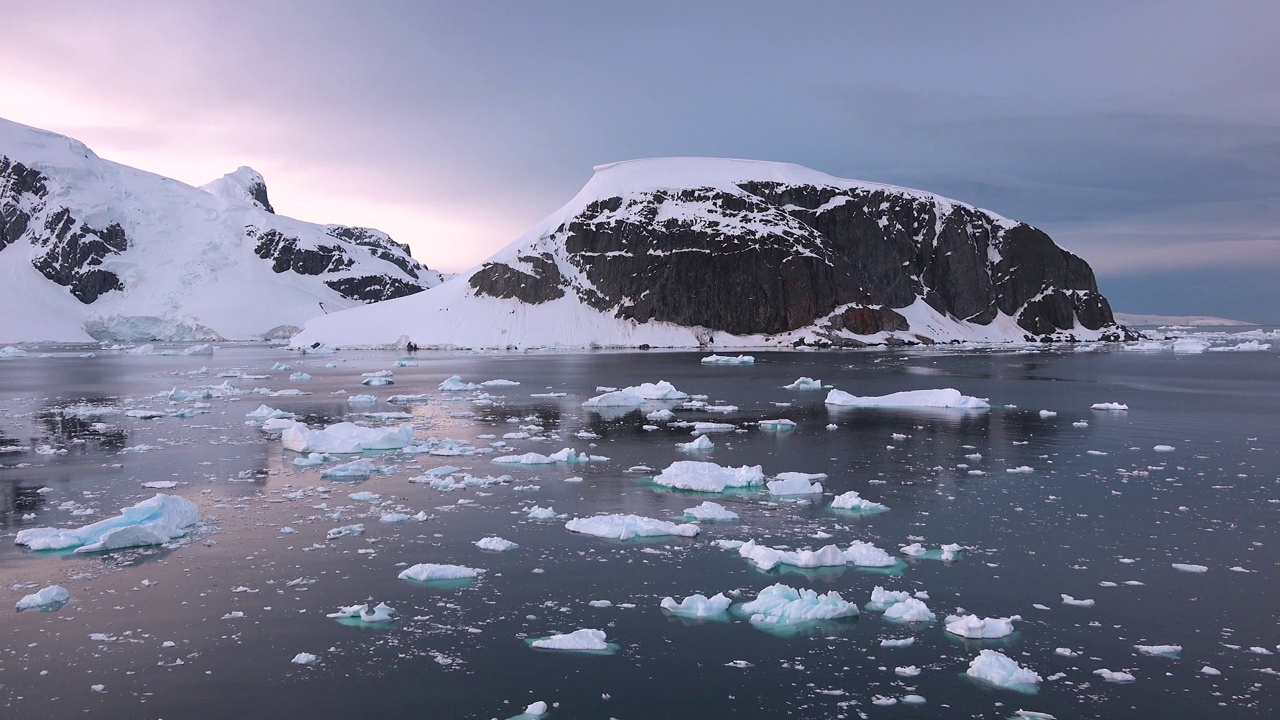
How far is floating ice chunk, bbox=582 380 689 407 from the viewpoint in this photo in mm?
34812

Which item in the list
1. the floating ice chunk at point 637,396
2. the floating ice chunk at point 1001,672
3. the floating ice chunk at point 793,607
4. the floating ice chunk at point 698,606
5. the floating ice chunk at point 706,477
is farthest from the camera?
the floating ice chunk at point 637,396

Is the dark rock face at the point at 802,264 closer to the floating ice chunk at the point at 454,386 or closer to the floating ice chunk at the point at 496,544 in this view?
the floating ice chunk at the point at 454,386

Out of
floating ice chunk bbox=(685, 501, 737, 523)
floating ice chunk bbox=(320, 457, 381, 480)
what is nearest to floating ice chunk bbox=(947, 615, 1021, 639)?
floating ice chunk bbox=(685, 501, 737, 523)

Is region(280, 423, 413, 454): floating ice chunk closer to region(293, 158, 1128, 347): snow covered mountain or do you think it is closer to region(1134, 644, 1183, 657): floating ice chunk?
region(1134, 644, 1183, 657): floating ice chunk

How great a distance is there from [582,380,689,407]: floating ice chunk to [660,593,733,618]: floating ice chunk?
23980 mm

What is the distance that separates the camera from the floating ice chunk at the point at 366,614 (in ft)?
33.3

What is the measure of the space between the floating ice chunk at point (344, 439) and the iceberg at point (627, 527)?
1057 centimetres

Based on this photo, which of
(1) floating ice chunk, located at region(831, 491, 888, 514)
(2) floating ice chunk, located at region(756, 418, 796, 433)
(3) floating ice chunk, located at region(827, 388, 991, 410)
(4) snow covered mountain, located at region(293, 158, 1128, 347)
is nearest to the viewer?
(1) floating ice chunk, located at region(831, 491, 888, 514)

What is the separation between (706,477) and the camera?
17.8 m

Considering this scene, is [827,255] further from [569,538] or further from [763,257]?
[569,538]

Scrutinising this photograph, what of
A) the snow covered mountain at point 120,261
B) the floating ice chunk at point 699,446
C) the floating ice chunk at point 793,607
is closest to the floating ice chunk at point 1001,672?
the floating ice chunk at point 793,607

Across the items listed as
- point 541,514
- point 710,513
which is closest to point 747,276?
point 710,513

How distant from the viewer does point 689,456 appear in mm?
21859

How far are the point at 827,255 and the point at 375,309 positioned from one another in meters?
66.7
